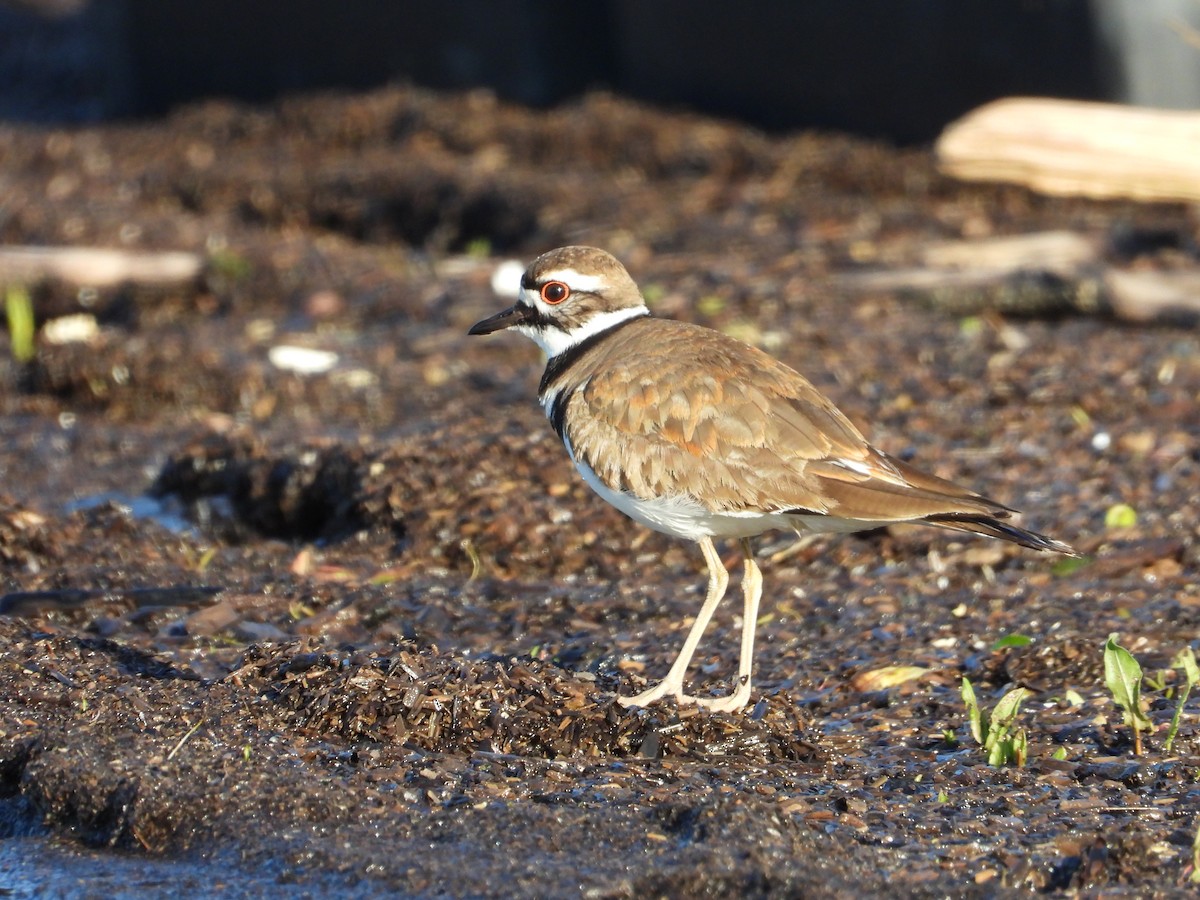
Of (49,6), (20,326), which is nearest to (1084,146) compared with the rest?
(20,326)

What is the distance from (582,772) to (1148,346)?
210 inches

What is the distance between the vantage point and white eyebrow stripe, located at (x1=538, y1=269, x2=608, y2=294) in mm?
5777

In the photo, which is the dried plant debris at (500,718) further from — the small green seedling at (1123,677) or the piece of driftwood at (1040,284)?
the piece of driftwood at (1040,284)

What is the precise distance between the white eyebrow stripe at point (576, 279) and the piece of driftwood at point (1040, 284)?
4.06m

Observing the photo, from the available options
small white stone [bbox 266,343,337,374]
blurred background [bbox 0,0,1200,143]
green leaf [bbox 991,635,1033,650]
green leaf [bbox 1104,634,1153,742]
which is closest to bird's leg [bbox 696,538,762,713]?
green leaf [bbox 991,635,1033,650]

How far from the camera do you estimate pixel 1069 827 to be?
13.1ft

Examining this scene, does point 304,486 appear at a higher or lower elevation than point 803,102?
lower

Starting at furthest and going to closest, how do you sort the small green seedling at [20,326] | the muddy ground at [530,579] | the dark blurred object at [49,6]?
the dark blurred object at [49,6] → the small green seedling at [20,326] → the muddy ground at [530,579]

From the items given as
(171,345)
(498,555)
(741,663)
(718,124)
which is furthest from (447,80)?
(741,663)

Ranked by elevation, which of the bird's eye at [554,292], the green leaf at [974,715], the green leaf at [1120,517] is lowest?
the green leaf at [1120,517]

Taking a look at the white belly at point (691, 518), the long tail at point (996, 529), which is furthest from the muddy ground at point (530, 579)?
the long tail at point (996, 529)

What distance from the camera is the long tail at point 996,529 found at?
4.44 metres

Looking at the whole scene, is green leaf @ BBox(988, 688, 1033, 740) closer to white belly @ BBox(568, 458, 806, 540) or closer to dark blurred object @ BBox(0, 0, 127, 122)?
white belly @ BBox(568, 458, 806, 540)

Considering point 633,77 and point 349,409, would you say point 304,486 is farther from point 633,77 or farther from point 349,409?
point 633,77
